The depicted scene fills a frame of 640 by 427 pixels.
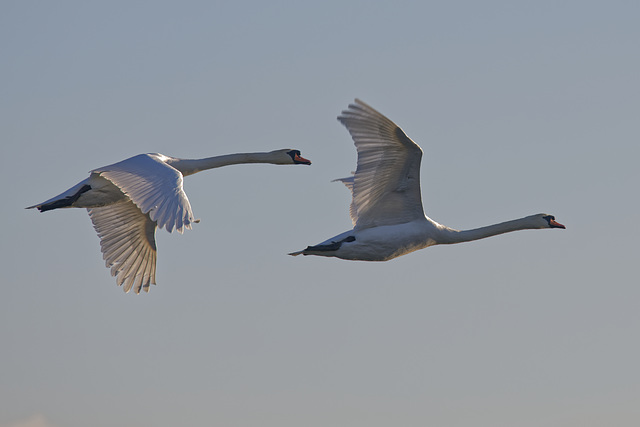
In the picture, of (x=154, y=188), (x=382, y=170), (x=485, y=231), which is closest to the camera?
(x=154, y=188)

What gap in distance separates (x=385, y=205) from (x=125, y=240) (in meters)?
6.65

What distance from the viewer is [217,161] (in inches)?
960

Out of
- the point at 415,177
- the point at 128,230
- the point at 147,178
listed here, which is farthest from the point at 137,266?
the point at 415,177

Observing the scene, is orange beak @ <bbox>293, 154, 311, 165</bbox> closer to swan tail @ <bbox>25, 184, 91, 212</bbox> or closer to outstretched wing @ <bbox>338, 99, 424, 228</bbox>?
outstretched wing @ <bbox>338, 99, 424, 228</bbox>

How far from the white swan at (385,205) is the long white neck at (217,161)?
3.35 meters

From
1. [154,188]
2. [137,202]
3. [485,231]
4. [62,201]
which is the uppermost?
[62,201]

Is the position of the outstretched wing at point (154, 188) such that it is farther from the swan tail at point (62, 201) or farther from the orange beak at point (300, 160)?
the orange beak at point (300, 160)

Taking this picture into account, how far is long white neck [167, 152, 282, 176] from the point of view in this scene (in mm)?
23450

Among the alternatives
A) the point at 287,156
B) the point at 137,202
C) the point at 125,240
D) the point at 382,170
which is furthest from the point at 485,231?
the point at 125,240

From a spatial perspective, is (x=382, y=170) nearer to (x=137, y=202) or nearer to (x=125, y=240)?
(x=137, y=202)

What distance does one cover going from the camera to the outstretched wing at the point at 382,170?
19.8 m

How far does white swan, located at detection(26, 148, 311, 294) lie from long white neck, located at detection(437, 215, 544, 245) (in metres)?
4.11

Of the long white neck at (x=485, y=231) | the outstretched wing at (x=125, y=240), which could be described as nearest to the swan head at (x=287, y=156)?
the outstretched wing at (x=125, y=240)

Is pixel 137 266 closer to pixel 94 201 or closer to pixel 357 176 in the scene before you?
pixel 94 201
